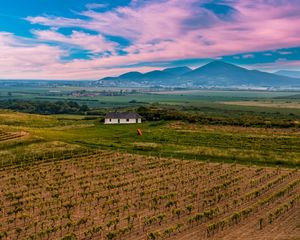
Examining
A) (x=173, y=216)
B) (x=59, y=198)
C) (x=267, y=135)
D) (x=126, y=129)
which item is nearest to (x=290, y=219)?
(x=173, y=216)

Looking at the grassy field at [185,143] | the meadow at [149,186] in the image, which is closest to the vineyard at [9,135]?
the meadow at [149,186]

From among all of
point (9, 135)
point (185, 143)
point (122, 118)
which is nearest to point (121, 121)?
point (122, 118)

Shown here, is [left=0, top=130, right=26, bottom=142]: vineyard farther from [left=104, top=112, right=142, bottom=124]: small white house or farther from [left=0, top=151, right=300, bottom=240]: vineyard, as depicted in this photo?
[left=104, top=112, right=142, bottom=124]: small white house

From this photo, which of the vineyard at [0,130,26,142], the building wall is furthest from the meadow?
the building wall

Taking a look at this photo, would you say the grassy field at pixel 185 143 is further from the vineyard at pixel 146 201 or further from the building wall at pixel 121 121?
the building wall at pixel 121 121

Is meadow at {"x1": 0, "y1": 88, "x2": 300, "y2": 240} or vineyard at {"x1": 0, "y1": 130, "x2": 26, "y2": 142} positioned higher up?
vineyard at {"x1": 0, "y1": 130, "x2": 26, "y2": 142}

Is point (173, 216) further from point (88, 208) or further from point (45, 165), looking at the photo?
point (45, 165)
